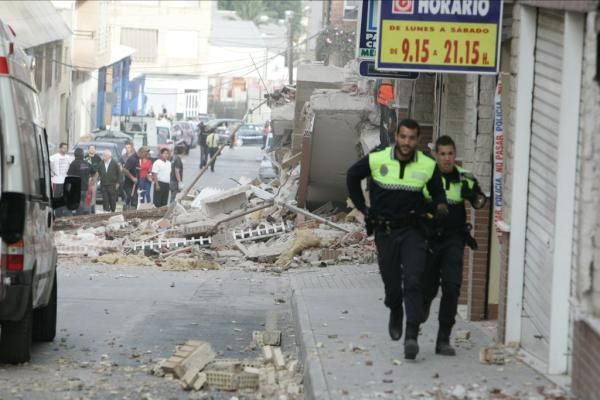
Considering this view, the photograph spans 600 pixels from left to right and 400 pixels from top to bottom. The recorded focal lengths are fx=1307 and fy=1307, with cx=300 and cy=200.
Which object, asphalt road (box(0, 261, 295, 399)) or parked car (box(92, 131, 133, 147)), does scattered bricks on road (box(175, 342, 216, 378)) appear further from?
parked car (box(92, 131, 133, 147))

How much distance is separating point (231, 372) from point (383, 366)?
46.0 inches

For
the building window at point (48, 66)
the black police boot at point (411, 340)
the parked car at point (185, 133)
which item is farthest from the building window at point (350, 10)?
the black police boot at point (411, 340)

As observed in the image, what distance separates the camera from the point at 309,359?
997cm

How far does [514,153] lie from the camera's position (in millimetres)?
10062

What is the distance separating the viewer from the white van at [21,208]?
9555mm

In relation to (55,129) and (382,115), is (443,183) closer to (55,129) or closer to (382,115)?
(382,115)

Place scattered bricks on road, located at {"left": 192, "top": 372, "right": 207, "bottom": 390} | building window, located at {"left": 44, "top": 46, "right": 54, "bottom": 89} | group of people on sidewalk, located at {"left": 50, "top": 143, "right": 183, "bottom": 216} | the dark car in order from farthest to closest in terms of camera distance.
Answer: the dark car → building window, located at {"left": 44, "top": 46, "right": 54, "bottom": 89} → group of people on sidewalk, located at {"left": 50, "top": 143, "right": 183, "bottom": 216} → scattered bricks on road, located at {"left": 192, "top": 372, "right": 207, "bottom": 390}

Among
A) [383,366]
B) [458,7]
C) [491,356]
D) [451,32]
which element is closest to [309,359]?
[383,366]

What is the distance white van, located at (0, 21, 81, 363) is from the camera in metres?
9.55

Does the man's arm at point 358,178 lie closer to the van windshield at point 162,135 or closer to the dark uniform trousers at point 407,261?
the dark uniform trousers at point 407,261

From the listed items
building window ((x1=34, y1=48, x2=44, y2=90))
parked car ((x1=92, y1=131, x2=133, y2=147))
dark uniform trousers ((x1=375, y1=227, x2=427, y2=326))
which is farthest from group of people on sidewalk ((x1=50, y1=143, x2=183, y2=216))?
dark uniform trousers ((x1=375, y1=227, x2=427, y2=326))

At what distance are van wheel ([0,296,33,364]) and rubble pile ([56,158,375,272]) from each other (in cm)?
1035

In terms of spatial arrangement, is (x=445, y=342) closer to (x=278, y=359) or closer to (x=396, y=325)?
(x=396, y=325)

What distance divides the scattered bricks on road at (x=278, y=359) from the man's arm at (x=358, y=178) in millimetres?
1665
